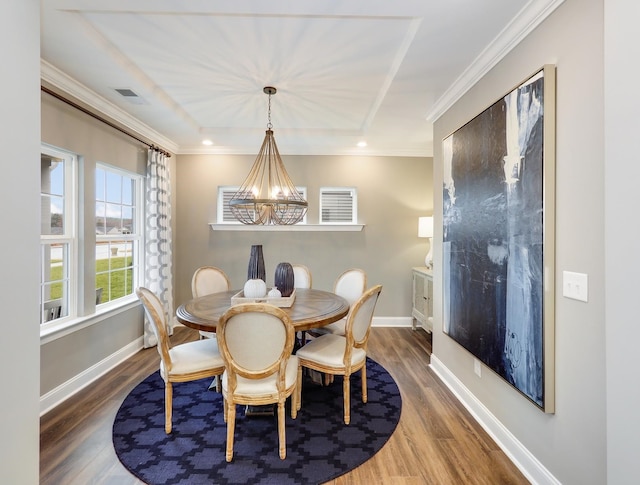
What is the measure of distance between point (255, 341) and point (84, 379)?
2.15 m

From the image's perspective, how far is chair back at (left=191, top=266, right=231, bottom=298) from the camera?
3339 mm

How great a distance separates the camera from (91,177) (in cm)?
298

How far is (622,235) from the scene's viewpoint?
3.46 ft

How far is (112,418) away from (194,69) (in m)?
2.86

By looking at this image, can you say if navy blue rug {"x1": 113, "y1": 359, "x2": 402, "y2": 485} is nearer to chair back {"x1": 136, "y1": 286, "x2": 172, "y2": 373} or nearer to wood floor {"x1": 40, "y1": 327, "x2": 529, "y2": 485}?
wood floor {"x1": 40, "y1": 327, "x2": 529, "y2": 485}

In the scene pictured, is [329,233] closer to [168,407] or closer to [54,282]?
[168,407]

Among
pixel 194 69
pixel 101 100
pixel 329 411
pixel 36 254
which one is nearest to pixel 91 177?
pixel 101 100

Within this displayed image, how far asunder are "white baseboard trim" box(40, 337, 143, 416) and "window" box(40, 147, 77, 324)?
582mm

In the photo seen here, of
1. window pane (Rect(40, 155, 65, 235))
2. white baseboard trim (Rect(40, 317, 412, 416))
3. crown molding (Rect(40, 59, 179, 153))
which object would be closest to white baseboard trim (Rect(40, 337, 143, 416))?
white baseboard trim (Rect(40, 317, 412, 416))

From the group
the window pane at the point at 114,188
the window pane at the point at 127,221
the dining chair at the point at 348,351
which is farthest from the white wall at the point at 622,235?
the window pane at the point at 127,221

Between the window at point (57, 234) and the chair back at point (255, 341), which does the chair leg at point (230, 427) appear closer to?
the chair back at point (255, 341)

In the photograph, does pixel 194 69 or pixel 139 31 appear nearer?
pixel 139 31

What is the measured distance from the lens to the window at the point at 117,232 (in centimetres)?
326

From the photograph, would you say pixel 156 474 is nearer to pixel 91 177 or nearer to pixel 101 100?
pixel 91 177
